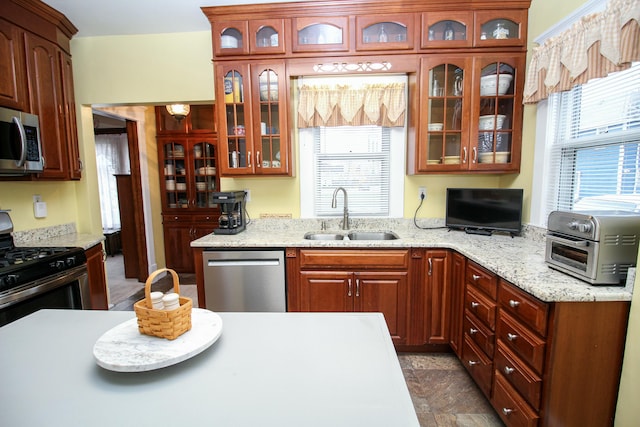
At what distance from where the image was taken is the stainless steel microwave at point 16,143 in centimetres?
195

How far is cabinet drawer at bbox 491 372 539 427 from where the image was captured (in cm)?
137

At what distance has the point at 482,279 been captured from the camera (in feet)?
5.83

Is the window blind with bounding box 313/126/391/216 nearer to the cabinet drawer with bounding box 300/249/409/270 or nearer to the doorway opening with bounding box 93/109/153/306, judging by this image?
the cabinet drawer with bounding box 300/249/409/270

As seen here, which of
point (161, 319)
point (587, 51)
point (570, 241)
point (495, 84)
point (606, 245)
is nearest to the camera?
point (161, 319)

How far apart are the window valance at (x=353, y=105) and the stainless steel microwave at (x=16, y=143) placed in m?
2.00

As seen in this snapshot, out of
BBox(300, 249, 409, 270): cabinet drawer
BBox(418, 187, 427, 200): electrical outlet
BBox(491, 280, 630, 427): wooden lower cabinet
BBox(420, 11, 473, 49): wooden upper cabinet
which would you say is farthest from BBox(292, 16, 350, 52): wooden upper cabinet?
BBox(491, 280, 630, 427): wooden lower cabinet

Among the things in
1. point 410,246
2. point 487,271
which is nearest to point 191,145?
point 410,246

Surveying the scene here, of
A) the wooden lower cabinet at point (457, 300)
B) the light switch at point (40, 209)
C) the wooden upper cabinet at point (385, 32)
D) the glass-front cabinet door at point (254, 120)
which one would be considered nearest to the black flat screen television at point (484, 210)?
the wooden lower cabinet at point (457, 300)

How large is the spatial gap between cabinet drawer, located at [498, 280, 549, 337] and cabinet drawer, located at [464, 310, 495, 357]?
0.85ft

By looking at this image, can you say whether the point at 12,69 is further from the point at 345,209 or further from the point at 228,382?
the point at 228,382

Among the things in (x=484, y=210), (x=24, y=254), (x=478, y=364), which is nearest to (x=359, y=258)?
(x=478, y=364)

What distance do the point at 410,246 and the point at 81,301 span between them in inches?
97.9

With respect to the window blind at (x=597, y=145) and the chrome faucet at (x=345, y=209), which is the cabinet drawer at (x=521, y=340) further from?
the chrome faucet at (x=345, y=209)

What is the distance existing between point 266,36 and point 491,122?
77.8 inches
